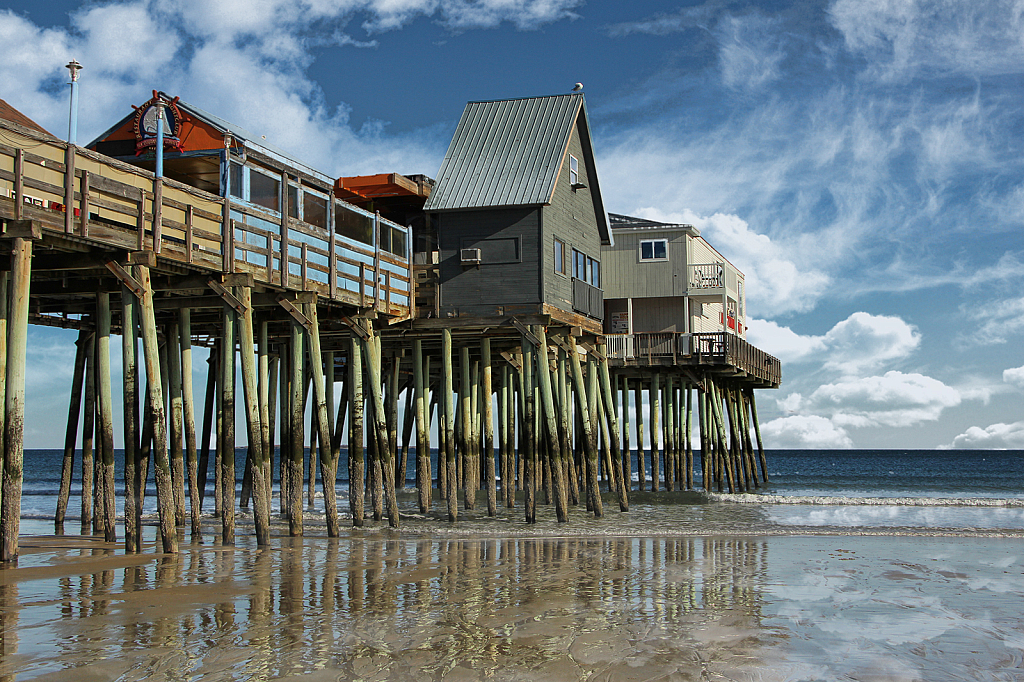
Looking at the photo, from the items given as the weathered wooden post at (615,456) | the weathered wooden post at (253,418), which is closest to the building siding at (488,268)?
the weathered wooden post at (615,456)

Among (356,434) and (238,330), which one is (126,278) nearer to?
(238,330)

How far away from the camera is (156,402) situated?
14320 millimetres

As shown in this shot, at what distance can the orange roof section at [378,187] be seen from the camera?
76.2 feet

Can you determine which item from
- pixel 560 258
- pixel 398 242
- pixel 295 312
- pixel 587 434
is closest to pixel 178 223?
pixel 295 312

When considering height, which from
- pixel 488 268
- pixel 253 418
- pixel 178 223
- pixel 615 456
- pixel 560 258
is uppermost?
pixel 560 258

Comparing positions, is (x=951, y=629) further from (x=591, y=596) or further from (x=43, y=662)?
(x=43, y=662)

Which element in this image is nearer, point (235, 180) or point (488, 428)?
point (235, 180)

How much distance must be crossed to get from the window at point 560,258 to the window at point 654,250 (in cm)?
1238

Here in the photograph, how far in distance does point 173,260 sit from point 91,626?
634 cm

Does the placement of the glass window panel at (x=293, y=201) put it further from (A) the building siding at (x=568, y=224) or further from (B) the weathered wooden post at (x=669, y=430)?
(B) the weathered wooden post at (x=669, y=430)

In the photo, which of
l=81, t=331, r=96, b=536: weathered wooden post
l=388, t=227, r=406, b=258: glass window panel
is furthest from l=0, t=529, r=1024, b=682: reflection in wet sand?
l=388, t=227, r=406, b=258: glass window panel

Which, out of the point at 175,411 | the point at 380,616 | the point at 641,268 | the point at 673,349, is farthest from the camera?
the point at 641,268

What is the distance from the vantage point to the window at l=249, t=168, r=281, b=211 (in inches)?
676

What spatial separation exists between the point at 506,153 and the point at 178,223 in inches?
435
